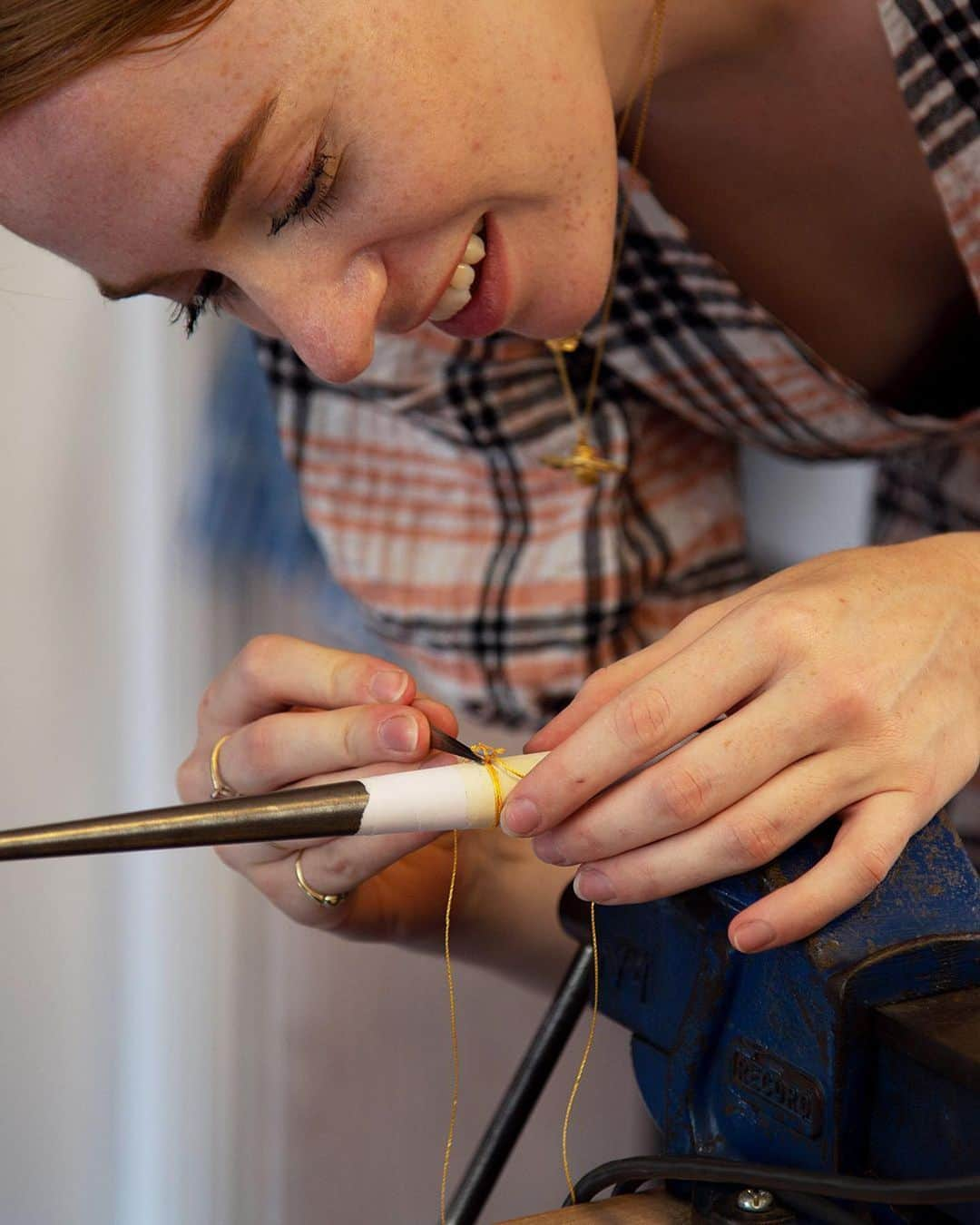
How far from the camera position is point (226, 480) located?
111cm

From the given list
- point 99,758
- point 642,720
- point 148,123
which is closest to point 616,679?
point 642,720

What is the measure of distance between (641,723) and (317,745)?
0.51 feet

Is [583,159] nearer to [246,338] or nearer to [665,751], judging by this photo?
[665,751]

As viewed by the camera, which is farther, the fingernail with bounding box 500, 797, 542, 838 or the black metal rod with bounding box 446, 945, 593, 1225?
the black metal rod with bounding box 446, 945, 593, 1225

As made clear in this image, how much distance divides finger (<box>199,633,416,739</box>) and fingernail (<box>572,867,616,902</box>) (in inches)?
4.4

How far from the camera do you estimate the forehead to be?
0.48m

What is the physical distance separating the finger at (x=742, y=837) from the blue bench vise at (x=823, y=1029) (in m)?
0.01

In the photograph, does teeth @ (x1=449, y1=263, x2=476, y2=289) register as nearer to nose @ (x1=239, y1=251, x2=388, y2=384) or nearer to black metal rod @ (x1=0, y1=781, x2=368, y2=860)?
nose @ (x1=239, y1=251, x2=388, y2=384)

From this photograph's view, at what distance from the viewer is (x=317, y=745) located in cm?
58

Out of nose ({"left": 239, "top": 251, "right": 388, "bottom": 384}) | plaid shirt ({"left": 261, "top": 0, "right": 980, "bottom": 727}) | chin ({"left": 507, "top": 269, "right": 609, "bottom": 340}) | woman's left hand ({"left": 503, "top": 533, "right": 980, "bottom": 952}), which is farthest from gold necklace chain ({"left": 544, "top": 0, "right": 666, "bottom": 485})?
woman's left hand ({"left": 503, "top": 533, "right": 980, "bottom": 952})

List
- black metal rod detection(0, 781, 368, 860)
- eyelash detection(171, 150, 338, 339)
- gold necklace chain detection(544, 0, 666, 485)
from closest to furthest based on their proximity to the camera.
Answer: black metal rod detection(0, 781, 368, 860)
eyelash detection(171, 150, 338, 339)
gold necklace chain detection(544, 0, 666, 485)

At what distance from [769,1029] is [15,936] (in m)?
0.80

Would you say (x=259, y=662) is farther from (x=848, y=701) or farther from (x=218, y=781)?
(x=848, y=701)

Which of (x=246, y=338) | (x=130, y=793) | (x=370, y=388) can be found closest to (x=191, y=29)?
(x=370, y=388)
